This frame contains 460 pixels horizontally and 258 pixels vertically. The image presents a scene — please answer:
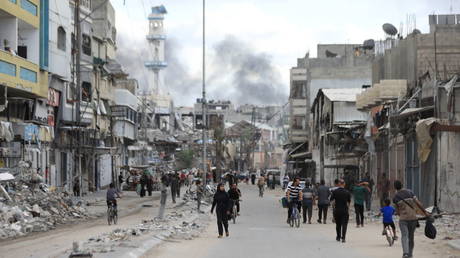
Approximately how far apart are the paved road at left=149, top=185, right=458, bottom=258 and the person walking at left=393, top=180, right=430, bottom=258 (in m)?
0.93

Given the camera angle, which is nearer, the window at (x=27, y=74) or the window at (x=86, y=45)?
the window at (x=27, y=74)

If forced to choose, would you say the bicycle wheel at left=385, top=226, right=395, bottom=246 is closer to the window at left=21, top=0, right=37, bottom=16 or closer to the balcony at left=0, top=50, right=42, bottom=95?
the balcony at left=0, top=50, right=42, bottom=95

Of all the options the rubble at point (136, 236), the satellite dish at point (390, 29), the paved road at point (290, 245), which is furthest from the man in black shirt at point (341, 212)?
the satellite dish at point (390, 29)

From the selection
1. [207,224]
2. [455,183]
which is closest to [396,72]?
[455,183]

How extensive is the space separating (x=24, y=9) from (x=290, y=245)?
2560 cm

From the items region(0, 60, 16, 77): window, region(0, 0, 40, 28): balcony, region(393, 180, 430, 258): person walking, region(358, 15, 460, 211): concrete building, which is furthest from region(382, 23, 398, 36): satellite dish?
region(393, 180, 430, 258): person walking

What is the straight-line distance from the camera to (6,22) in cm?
4050

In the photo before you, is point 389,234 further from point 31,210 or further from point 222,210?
point 31,210

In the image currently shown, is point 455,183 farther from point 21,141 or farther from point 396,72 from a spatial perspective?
point 21,141

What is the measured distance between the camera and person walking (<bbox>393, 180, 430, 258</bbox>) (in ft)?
53.8

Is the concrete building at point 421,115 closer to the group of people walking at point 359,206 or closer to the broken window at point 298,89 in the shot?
the group of people walking at point 359,206

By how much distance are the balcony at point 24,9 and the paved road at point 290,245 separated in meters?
16.8

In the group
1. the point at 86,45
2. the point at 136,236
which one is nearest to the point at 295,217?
the point at 136,236

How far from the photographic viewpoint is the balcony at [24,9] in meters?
38.8
